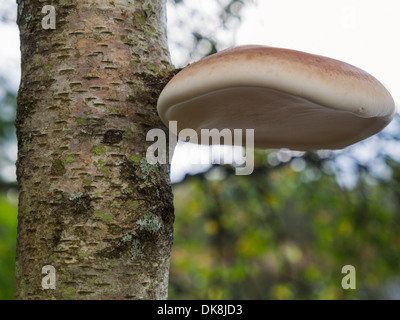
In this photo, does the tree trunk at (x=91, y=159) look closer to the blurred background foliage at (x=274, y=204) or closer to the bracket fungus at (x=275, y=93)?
the bracket fungus at (x=275, y=93)

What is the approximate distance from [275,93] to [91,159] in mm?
633

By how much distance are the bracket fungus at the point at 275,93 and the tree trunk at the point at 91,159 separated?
20cm

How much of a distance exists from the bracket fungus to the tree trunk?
0.64 feet

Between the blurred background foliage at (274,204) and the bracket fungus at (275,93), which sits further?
the blurred background foliage at (274,204)

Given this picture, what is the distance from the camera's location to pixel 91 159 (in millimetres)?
1240

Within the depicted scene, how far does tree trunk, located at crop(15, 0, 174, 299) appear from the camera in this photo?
1.19 metres

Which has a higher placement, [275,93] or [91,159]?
[275,93]

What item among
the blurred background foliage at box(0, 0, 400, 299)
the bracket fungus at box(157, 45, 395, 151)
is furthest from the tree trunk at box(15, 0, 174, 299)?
the blurred background foliage at box(0, 0, 400, 299)

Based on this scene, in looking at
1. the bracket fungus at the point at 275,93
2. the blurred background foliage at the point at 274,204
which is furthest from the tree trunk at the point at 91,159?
the blurred background foliage at the point at 274,204

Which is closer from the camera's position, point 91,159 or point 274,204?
point 91,159

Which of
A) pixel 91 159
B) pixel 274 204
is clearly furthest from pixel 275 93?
pixel 274 204

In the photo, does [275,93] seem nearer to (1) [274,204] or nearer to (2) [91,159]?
(2) [91,159]

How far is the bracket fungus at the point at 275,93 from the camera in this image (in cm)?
105
